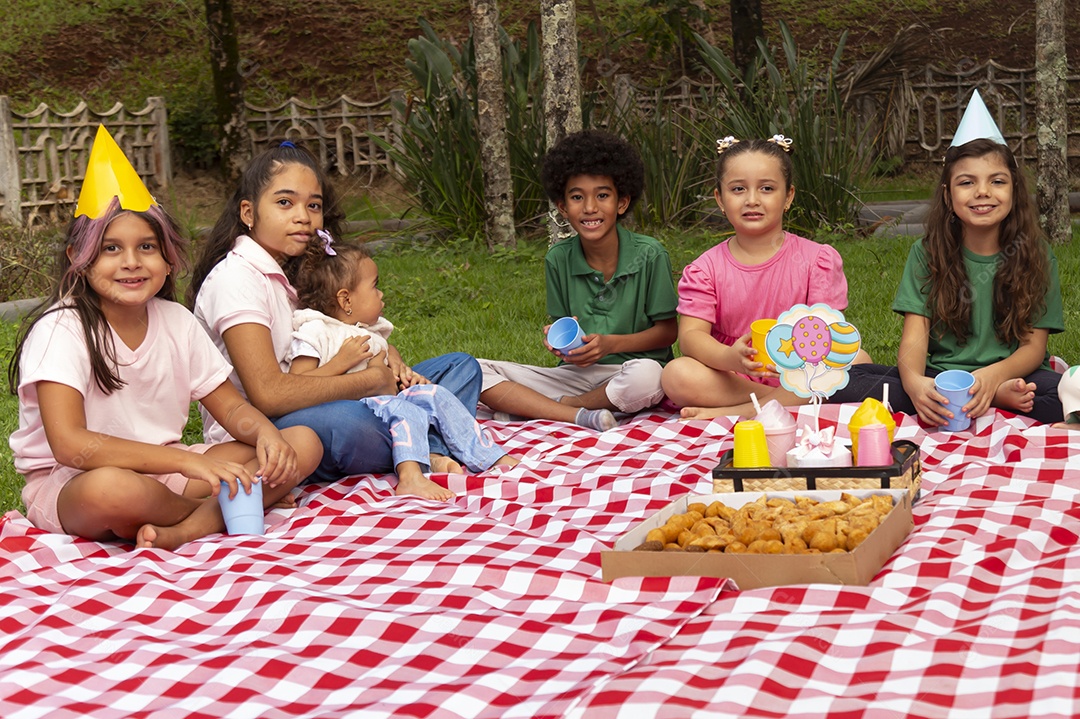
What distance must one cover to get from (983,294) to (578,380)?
5.20 ft

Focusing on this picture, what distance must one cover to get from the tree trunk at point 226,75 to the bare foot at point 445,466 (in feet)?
38.8

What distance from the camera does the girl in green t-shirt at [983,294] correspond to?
4.04 metres

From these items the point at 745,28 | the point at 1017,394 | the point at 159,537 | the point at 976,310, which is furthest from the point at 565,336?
the point at 745,28

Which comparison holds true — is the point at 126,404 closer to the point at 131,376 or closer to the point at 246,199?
the point at 131,376

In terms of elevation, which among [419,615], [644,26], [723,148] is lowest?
[419,615]

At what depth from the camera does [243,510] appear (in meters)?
3.24

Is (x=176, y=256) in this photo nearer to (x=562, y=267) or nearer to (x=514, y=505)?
(x=514, y=505)

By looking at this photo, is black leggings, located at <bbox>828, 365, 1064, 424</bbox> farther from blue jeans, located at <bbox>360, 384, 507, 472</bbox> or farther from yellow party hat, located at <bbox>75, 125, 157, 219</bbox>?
yellow party hat, located at <bbox>75, 125, 157, 219</bbox>

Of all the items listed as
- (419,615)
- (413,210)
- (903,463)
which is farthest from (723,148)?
(413,210)

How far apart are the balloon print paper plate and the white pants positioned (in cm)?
121

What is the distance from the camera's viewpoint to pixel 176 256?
3.37 meters

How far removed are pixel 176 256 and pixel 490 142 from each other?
217 inches

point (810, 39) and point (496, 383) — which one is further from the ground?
point (810, 39)

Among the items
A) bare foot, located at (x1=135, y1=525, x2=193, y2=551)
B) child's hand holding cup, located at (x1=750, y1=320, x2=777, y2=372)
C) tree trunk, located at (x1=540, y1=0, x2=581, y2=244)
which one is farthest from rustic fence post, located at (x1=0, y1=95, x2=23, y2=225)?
child's hand holding cup, located at (x1=750, y1=320, x2=777, y2=372)
